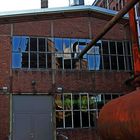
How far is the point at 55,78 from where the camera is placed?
21375mm

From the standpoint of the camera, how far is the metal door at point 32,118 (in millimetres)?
20094

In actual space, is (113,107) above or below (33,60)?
below

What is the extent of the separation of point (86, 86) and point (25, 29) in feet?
17.7

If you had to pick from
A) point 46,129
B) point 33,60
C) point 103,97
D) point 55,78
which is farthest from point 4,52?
point 103,97

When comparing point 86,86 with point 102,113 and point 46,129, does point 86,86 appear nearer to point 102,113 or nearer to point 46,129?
point 46,129

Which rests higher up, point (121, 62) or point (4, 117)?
point (121, 62)

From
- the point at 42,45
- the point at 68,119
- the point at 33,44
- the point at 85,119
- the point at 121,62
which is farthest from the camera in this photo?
the point at 121,62

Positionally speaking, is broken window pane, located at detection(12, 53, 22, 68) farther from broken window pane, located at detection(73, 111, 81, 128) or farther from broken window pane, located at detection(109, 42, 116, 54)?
broken window pane, located at detection(109, 42, 116, 54)

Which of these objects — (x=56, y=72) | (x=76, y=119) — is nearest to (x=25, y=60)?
(x=56, y=72)

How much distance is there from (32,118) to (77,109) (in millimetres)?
2871

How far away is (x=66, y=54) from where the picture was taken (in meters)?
22.2

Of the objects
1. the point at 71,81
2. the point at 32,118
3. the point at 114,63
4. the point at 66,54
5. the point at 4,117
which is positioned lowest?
the point at 32,118

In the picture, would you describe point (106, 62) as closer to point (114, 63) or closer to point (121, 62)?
point (114, 63)

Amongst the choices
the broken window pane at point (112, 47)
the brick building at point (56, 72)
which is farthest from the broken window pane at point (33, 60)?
the broken window pane at point (112, 47)
